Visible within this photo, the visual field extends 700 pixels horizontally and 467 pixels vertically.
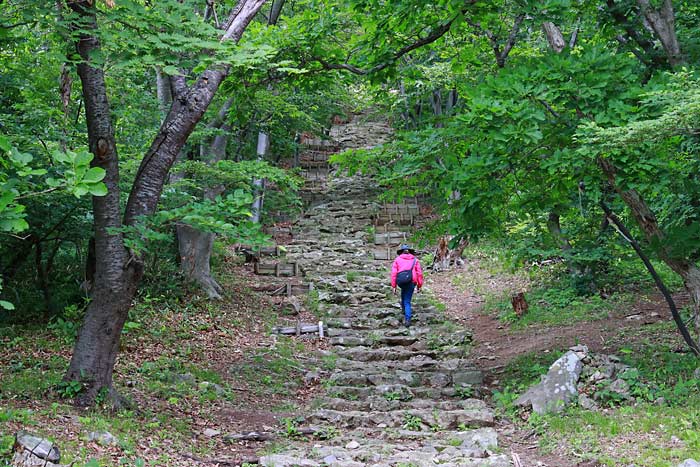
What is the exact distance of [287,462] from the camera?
5.93 m

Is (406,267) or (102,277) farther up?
(102,277)

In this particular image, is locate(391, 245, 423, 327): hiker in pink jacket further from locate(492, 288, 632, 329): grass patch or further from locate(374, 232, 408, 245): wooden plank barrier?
locate(374, 232, 408, 245): wooden plank barrier

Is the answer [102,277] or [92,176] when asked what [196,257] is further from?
[92,176]

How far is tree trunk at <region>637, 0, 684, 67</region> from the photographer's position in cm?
767

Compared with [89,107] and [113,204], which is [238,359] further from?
[89,107]

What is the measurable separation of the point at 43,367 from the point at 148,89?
8960 mm

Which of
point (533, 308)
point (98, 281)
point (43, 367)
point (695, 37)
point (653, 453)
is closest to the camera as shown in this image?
point (653, 453)

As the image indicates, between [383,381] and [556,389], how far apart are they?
273 centimetres

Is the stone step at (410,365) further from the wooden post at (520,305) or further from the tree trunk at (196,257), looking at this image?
the tree trunk at (196,257)

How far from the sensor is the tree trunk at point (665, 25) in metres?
7.67

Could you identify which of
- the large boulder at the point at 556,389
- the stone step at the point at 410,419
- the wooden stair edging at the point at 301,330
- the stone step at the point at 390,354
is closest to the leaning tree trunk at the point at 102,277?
the stone step at the point at 410,419

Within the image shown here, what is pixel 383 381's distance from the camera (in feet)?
30.9

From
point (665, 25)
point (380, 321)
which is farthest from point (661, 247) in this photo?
point (380, 321)

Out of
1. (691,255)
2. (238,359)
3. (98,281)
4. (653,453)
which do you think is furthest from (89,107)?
(691,255)
